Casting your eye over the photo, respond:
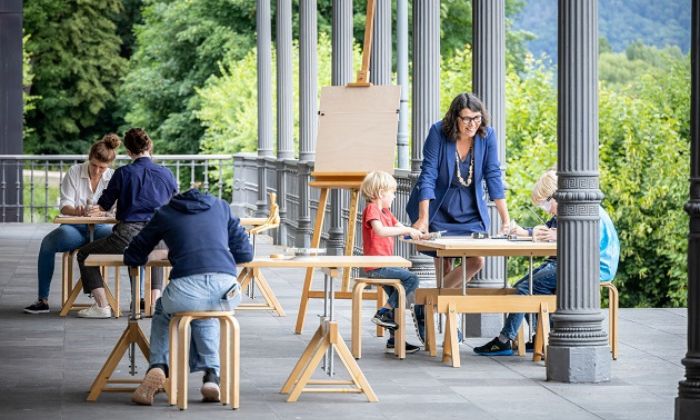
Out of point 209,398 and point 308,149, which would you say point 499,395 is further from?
point 308,149

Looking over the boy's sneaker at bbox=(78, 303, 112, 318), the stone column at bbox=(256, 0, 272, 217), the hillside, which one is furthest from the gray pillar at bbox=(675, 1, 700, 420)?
the hillside

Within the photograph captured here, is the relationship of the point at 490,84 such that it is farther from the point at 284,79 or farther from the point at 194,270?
the point at 284,79

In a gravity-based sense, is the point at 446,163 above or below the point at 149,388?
above

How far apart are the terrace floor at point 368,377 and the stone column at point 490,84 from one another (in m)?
0.32

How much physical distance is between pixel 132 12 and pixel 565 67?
48.3 meters

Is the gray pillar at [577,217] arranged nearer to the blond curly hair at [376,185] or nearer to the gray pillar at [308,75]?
the blond curly hair at [376,185]

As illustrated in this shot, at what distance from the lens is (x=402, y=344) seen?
416 inches

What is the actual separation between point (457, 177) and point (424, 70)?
268 cm

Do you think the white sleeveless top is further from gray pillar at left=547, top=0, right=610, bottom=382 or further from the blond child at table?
gray pillar at left=547, top=0, right=610, bottom=382

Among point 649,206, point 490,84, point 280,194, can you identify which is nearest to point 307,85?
point 280,194

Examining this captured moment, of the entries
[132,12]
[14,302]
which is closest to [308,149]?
[14,302]

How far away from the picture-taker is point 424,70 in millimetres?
13367

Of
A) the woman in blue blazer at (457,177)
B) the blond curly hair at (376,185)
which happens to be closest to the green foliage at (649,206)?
the woman in blue blazer at (457,177)

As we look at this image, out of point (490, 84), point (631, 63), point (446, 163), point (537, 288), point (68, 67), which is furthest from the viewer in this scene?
point (631, 63)
